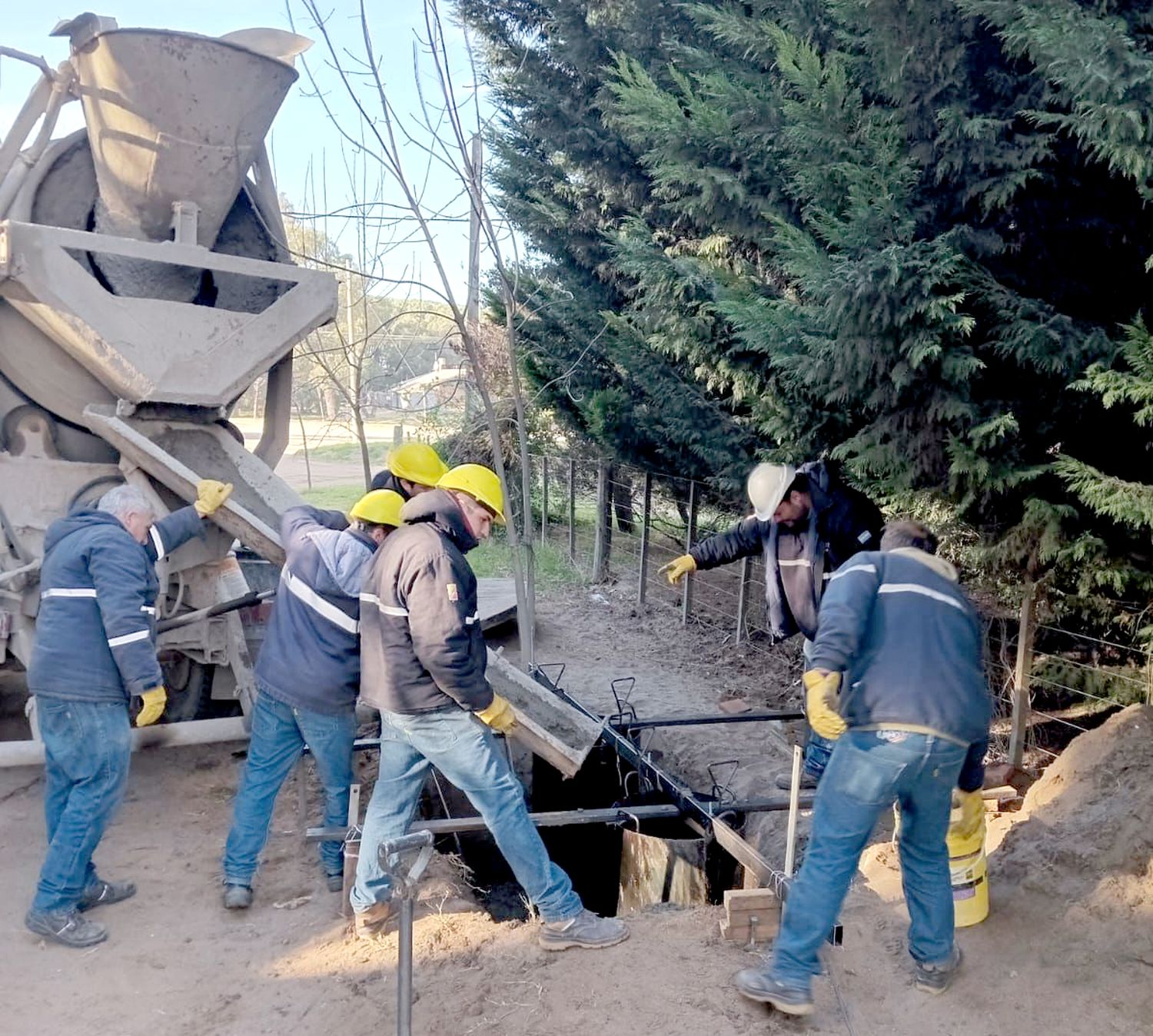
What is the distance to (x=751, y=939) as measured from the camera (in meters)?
3.82

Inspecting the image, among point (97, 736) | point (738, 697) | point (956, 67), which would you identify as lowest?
point (738, 697)

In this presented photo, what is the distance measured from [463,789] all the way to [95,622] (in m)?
1.63

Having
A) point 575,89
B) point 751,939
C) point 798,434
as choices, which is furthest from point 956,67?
point 575,89

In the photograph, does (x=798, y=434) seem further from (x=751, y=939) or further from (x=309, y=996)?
(x=309, y=996)

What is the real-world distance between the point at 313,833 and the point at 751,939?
193 cm

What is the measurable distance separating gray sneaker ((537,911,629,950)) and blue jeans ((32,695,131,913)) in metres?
1.85

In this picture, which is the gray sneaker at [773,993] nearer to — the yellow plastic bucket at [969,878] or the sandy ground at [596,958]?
the sandy ground at [596,958]

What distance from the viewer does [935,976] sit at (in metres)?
3.53

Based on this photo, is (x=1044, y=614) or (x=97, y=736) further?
(x=1044, y=614)

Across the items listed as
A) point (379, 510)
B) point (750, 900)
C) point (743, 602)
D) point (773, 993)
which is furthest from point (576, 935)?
point (743, 602)

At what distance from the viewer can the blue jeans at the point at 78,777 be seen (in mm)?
3980

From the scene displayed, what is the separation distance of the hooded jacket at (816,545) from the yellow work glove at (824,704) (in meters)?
2.01

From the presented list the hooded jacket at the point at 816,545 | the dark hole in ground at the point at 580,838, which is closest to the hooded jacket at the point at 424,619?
the dark hole in ground at the point at 580,838

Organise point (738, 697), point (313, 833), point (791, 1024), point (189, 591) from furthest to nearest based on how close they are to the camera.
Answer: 1. point (738, 697)
2. point (189, 591)
3. point (313, 833)
4. point (791, 1024)
